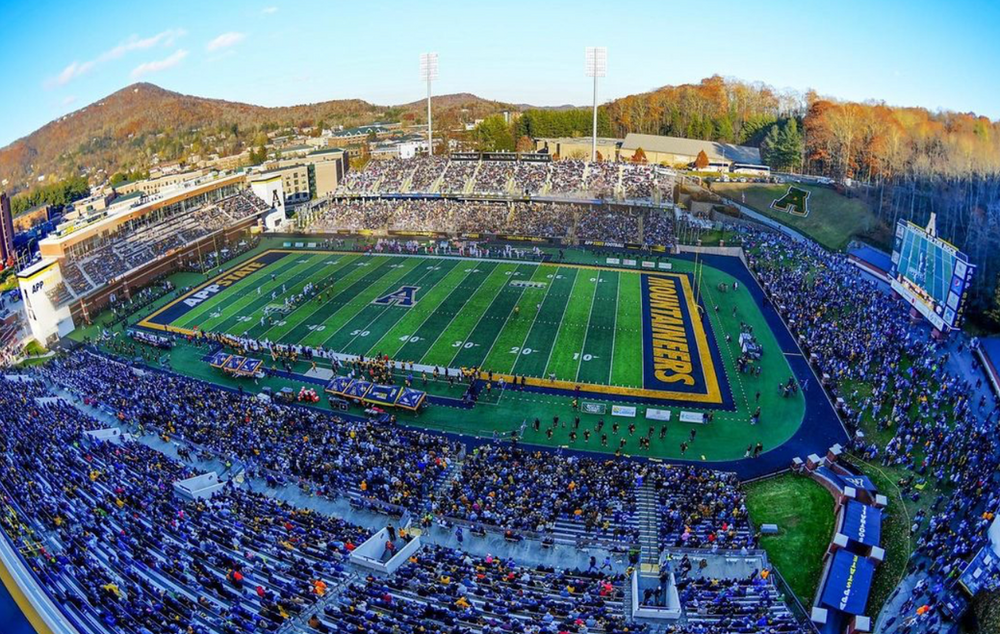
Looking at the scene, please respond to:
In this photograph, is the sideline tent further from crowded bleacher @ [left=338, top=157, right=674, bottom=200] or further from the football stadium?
crowded bleacher @ [left=338, top=157, right=674, bottom=200]

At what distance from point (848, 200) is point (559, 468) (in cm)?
4749

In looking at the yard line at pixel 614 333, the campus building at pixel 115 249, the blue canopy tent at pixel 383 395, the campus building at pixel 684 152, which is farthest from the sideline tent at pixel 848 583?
the campus building at pixel 684 152

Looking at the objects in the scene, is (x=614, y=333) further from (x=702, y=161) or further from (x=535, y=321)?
(x=702, y=161)

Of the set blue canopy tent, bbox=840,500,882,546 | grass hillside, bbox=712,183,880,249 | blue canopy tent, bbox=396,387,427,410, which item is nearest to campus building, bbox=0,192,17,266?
blue canopy tent, bbox=396,387,427,410

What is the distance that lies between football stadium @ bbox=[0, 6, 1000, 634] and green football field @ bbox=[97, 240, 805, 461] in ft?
0.76

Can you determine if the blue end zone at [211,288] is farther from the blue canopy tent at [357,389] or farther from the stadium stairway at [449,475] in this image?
the stadium stairway at [449,475]

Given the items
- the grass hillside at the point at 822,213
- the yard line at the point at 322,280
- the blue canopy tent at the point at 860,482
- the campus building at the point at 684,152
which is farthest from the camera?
the campus building at the point at 684,152

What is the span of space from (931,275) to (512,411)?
2198 centimetres

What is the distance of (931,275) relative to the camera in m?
30.5

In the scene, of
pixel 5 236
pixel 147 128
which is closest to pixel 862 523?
pixel 5 236

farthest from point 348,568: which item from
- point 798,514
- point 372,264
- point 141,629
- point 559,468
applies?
point 372,264

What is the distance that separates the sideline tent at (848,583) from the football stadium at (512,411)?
7cm

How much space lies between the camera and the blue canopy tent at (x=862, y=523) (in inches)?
706

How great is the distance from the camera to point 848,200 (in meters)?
55.5
